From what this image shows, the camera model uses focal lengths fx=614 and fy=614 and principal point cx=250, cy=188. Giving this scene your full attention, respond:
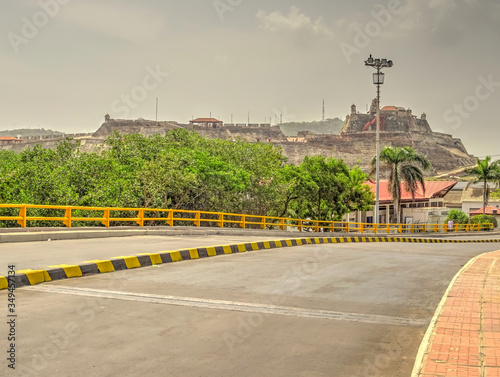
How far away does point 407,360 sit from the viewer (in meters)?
5.30

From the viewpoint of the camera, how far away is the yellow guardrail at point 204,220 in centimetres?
1770

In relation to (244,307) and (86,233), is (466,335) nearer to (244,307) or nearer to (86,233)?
(244,307)

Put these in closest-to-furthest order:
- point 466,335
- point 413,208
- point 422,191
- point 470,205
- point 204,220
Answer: point 466,335
point 204,220
point 413,208
point 422,191
point 470,205

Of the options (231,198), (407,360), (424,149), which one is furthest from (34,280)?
(424,149)

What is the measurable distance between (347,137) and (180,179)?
110826 mm

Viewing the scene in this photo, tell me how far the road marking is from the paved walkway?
0.52m

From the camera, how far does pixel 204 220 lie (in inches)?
928

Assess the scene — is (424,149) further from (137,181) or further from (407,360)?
(407,360)

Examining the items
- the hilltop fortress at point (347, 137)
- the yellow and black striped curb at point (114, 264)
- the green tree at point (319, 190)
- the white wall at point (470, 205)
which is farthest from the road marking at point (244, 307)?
the hilltop fortress at point (347, 137)

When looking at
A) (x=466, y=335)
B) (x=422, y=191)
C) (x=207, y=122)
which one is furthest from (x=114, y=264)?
(x=207, y=122)

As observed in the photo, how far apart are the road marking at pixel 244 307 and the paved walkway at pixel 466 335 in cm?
52

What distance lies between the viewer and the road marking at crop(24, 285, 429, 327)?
685 centimetres

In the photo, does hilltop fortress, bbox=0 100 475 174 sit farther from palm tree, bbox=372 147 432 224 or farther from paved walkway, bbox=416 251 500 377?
paved walkway, bbox=416 251 500 377

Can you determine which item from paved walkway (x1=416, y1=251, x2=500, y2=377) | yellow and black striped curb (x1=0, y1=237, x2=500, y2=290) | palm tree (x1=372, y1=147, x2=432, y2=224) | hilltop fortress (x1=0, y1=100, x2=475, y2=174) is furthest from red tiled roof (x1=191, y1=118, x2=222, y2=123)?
paved walkway (x1=416, y1=251, x2=500, y2=377)
